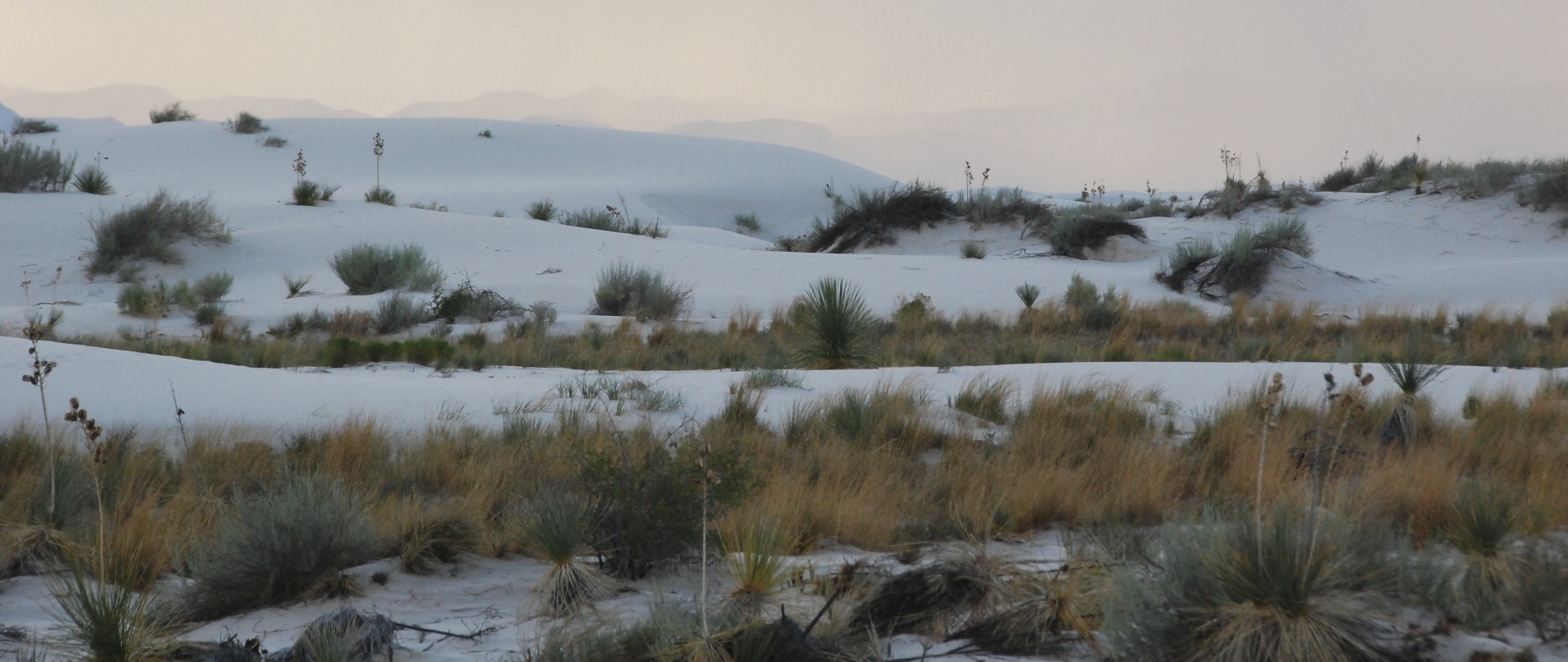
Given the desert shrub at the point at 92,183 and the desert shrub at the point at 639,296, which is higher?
the desert shrub at the point at 92,183

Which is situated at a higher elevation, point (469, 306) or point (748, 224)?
point (748, 224)

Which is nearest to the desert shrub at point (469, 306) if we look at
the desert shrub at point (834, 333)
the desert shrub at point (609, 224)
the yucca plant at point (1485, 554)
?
the desert shrub at point (834, 333)

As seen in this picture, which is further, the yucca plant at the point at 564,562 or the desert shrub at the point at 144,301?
the desert shrub at the point at 144,301

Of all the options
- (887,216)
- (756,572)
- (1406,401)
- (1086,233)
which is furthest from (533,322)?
(1086,233)

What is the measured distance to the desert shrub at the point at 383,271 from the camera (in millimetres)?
15414

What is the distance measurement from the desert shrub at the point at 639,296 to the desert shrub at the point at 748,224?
780 inches

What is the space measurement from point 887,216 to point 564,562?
18.7 m

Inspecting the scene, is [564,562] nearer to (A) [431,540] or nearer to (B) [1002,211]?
(A) [431,540]

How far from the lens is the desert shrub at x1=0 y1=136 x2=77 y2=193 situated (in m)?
19.0

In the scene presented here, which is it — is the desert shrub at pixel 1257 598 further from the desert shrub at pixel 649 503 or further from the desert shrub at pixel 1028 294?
the desert shrub at pixel 1028 294

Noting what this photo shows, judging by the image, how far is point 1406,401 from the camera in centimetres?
639

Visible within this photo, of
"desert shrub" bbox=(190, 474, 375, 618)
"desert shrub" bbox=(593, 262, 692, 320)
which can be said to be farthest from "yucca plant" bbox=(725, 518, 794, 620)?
"desert shrub" bbox=(593, 262, 692, 320)

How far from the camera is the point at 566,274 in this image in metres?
17.3

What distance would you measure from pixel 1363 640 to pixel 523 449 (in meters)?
4.23
